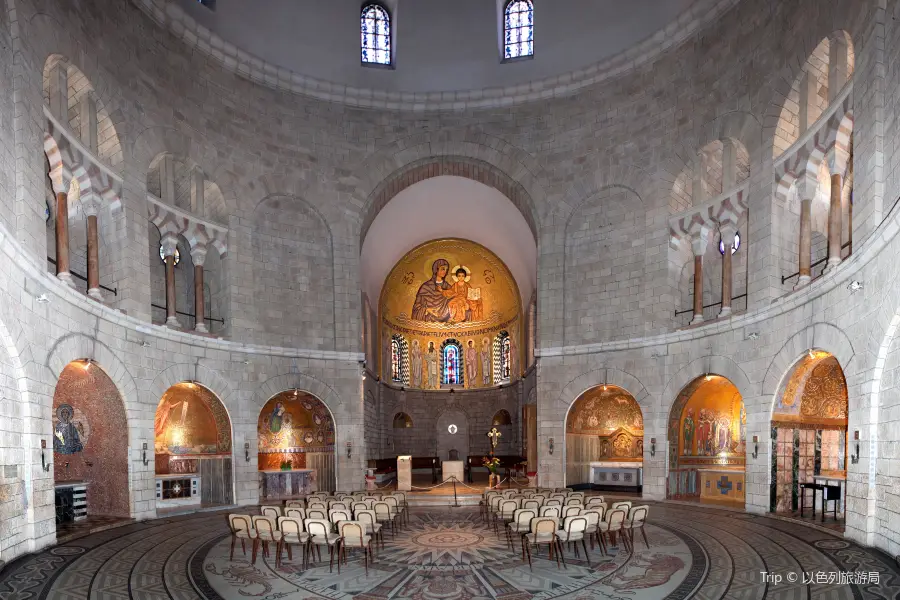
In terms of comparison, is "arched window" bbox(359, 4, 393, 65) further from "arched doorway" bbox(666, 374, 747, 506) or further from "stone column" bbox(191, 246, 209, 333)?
"arched doorway" bbox(666, 374, 747, 506)

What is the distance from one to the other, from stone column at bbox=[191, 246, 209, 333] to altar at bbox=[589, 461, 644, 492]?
586 inches

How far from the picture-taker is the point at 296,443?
79.7ft

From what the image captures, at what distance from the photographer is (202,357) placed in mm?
20500

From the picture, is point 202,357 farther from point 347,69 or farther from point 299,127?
point 347,69

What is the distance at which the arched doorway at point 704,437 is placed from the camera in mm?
20844

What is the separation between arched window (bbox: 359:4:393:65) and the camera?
2564 centimetres

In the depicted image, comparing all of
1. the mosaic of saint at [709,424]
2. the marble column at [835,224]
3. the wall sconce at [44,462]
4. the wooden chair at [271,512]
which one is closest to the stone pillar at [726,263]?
the mosaic of saint at [709,424]

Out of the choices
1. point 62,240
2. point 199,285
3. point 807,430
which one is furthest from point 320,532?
point 807,430

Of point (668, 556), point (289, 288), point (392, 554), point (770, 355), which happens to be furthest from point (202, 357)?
Result: point (770, 355)

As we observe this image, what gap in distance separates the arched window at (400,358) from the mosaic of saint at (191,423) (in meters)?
15.3

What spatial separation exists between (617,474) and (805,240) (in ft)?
36.8

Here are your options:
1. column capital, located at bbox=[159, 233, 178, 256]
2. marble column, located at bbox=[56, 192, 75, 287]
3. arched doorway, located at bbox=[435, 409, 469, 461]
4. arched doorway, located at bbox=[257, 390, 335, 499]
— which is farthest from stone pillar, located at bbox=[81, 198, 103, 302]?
→ arched doorway, located at bbox=[435, 409, 469, 461]

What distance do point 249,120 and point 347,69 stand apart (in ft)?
15.3

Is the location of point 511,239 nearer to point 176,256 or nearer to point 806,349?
point 176,256
